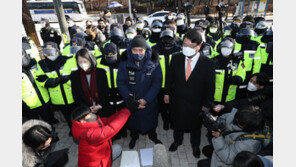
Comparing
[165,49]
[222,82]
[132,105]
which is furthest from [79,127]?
[222,82]

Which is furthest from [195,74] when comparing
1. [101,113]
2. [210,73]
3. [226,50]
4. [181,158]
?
[101,113]

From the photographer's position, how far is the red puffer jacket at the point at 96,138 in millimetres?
1921

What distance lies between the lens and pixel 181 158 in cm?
323

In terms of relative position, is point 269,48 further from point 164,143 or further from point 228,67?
point 164,143

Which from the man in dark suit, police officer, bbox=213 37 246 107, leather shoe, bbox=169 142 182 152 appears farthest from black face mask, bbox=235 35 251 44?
leather shoe, bbox=169 142 182 152

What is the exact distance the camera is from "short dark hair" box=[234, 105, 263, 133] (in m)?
1.80

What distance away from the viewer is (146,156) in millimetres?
3236

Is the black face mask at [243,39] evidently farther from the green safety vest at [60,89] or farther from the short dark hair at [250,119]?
the green safety vest at [60,89]

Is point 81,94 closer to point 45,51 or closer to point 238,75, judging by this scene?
point 45,51

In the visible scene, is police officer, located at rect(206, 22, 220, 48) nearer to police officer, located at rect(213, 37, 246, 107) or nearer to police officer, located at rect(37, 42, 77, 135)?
police officer, located at rect(213, 37, 246, 107)

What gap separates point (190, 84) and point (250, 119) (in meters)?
1.06

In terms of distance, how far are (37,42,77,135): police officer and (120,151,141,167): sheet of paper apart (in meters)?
1.59

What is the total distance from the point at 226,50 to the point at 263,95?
1.06m

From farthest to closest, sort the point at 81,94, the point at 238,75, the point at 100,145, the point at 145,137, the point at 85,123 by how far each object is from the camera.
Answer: the point at 145,137, the point at 238,75, the point at 81,94, the point at 100,145, the point at 85,123
